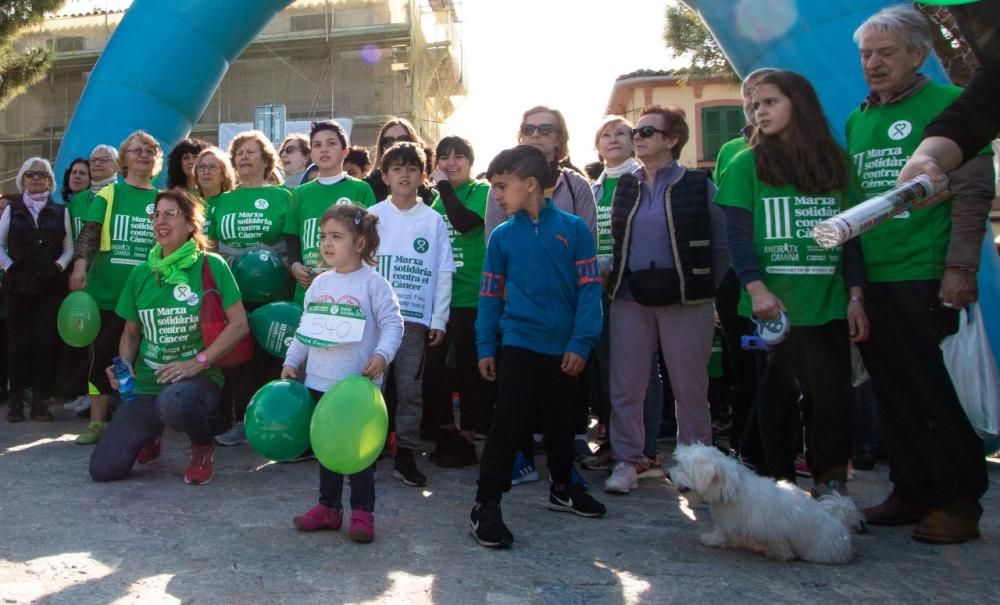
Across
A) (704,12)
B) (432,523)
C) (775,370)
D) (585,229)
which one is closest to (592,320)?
(585,229)

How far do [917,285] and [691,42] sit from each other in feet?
39.8

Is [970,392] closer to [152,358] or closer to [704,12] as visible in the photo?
[704,12]

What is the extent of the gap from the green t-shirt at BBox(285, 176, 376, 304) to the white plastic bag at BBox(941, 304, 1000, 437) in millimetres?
3319

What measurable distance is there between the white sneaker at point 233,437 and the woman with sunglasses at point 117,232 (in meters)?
0.99

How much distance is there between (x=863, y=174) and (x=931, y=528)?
4.41 ft

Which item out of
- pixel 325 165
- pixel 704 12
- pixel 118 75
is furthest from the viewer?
pixel 118 75

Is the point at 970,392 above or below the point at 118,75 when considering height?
below

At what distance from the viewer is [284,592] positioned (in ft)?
8.31

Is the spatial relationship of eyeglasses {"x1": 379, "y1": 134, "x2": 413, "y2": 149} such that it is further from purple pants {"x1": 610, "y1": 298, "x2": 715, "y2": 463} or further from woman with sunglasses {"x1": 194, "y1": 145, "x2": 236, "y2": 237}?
purple pants {"x1": 610, "y1": 298, "x2": 715, "y2": 463}

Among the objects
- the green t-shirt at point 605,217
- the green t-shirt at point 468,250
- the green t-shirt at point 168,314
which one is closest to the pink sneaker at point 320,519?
the green t-shirt at point 168,314

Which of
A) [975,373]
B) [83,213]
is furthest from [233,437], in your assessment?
[975,373]

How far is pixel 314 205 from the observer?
5066 mm

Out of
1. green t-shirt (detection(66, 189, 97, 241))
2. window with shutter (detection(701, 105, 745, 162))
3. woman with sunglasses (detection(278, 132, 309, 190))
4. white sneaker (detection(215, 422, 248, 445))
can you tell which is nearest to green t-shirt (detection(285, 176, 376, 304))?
white sneaker (detection(215, 422, 248, 445))

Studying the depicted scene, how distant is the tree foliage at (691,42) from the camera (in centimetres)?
1427
